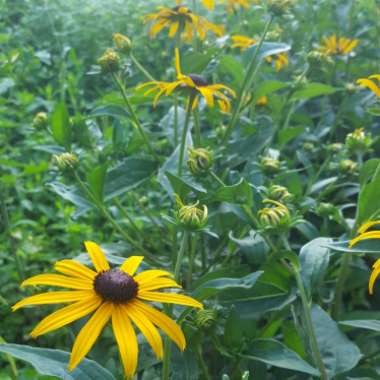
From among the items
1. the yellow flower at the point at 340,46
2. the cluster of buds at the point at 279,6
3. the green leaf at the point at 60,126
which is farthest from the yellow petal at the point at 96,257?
the yellow flower at the point at 340,46

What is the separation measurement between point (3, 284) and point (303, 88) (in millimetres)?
797

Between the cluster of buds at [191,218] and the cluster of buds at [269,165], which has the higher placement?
the cluster of buds at [191,218]

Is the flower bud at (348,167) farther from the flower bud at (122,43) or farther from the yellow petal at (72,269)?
the yellow petal at (72,269)

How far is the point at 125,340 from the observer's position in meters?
0.62

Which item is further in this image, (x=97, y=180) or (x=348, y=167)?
(x=348, y=167)

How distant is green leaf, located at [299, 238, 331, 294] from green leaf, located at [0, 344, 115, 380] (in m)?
0.30

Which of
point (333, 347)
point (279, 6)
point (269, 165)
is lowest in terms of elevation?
point (333, 347)

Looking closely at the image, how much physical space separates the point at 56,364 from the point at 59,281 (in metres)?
0.10

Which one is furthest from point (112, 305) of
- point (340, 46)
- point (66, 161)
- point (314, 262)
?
point (340, 46)

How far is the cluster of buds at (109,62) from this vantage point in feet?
3.68

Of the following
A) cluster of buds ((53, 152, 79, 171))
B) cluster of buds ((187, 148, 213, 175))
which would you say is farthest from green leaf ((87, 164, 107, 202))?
cluster of buds ((187, 148, 213, 175))

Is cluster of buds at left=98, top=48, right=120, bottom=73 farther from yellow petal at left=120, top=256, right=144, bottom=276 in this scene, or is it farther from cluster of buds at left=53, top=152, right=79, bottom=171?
yellow petal at left=120, top=256, right=144, bottom=276

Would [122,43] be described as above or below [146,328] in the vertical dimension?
above

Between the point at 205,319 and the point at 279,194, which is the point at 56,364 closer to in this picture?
the point at 205,319
